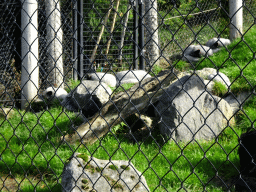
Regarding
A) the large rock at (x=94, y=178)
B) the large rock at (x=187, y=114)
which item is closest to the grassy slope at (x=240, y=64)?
the large rock at (x=187, y=114)

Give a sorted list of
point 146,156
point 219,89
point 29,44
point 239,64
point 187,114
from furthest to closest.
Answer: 1. point 239,64
2. point 29,44
3. point 219,89
4. point 187,114
5. point 146,156

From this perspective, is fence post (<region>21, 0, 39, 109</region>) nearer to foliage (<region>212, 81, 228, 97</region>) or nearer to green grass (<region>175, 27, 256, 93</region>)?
green grass (<region>175, 27, 256, 93</region>)

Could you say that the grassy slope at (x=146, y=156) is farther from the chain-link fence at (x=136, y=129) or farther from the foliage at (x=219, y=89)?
the foliage at (x=219, y=89)

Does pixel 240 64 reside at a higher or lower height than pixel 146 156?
higher

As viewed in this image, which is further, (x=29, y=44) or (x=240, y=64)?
(x=240, y=64)

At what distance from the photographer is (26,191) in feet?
9.86

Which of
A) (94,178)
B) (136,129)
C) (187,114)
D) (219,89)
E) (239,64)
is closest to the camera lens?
(94,178)

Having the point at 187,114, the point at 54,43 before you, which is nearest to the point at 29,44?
the point at 54,43

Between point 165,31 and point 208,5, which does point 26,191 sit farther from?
point 208,5

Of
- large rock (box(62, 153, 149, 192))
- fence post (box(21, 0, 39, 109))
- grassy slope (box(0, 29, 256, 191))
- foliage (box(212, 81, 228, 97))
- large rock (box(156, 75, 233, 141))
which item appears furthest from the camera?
fence post (box(21, 0, 39, 109))

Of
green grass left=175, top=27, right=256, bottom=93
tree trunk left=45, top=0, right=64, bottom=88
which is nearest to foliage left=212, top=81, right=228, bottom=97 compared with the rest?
green grass left=175, top=27, right=256, bottom=93

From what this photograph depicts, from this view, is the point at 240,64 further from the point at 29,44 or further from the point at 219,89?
the point at 29,44

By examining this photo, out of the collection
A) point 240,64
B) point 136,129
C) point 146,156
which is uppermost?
point 240,64

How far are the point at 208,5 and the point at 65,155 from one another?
7028 mm
